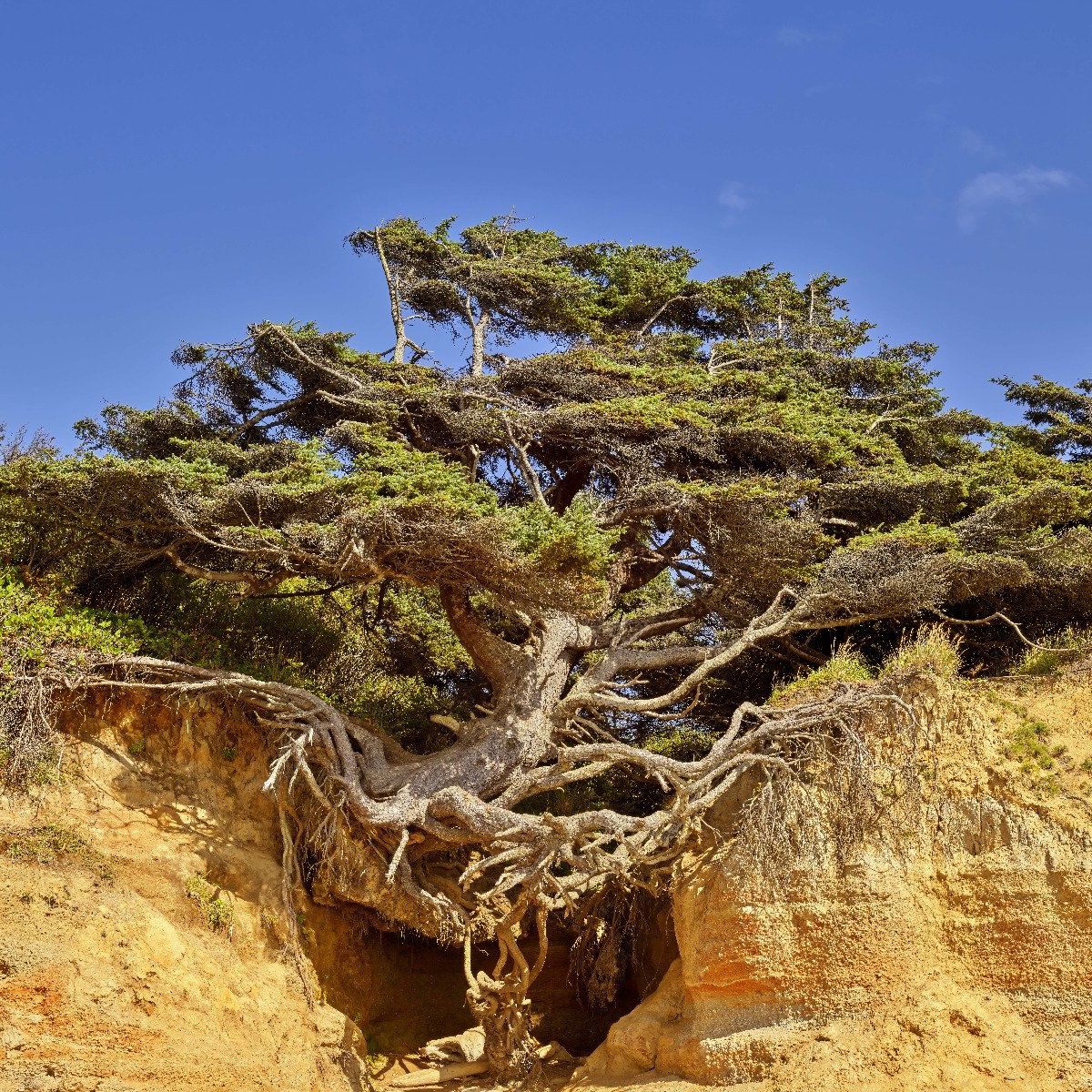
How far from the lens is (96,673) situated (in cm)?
1501

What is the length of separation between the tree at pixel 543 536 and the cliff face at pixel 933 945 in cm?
152

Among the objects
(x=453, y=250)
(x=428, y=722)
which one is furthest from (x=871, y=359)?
(x=428, y=722)

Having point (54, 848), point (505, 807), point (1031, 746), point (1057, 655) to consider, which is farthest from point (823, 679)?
point (54, 848)

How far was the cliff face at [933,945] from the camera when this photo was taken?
12.7m

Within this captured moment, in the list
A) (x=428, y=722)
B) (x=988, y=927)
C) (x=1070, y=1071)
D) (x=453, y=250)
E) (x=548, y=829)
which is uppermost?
(x=453, y=250)

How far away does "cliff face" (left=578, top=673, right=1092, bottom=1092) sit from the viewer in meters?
12.7

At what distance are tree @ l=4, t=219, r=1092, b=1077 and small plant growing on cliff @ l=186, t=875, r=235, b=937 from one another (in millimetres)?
1509

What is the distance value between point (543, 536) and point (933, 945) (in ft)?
23.1

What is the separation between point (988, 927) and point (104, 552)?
530 inches

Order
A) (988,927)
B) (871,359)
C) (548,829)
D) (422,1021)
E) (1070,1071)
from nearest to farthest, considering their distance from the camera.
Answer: (1070,1071)
(988,927)
(548,829)
(422,1021)
(871,359)

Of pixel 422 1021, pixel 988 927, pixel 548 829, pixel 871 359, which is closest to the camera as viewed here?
pixel 988 927

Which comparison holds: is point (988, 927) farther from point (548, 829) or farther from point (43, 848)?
point (43, 848)

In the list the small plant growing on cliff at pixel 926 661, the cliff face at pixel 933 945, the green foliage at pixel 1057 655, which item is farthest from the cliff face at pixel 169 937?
the green foliage at pixel 1057 655

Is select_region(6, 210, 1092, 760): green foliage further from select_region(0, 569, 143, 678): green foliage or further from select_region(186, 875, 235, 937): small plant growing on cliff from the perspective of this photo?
select_region(186, 875, 235, 937): small plant growing on cliff
